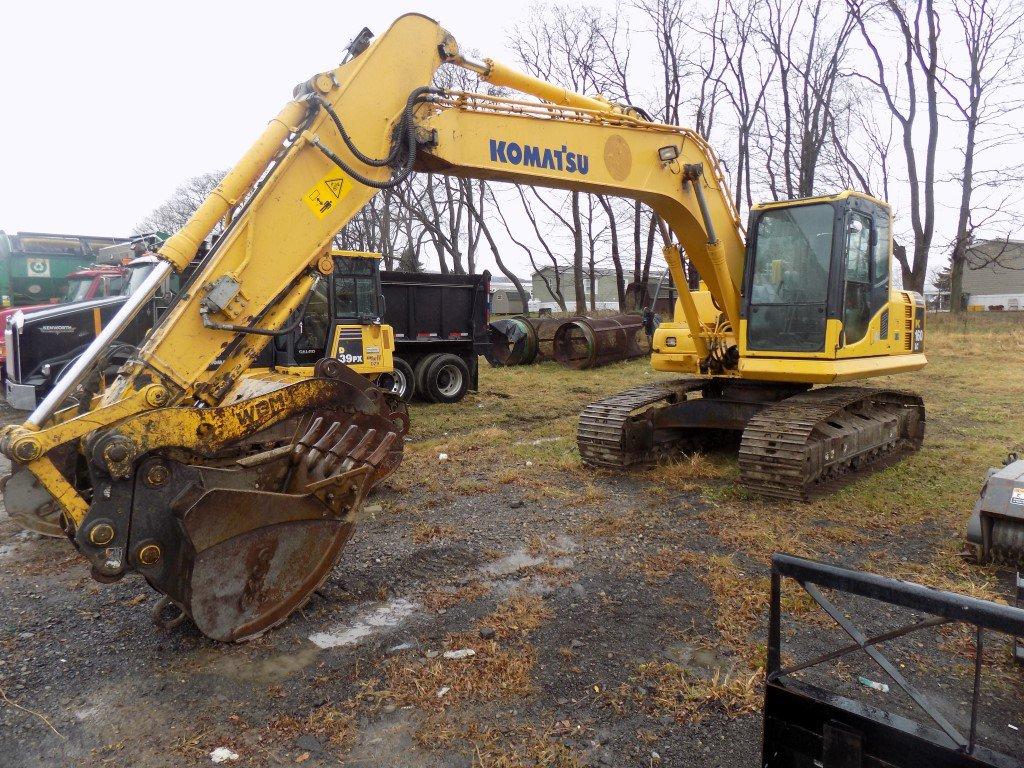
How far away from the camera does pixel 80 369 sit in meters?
3.47

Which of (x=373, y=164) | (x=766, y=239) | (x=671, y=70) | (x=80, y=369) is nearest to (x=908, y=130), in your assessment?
(x=671, y=70)

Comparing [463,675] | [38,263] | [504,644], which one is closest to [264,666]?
[463,675]

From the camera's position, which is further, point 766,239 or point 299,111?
point 766,239

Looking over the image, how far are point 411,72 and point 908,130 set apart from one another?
26.7m

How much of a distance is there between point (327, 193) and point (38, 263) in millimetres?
15275

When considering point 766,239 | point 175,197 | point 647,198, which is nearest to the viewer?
point 647,198

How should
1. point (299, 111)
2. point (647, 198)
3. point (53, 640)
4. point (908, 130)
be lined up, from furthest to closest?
1. point (908, 130)
2. point (647, 198)
3. point (299, 111)
4. point (53, 640)

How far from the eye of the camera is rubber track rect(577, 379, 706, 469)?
7.07 meters

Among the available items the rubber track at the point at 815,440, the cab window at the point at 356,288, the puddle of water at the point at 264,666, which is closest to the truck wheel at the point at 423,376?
the cab window at the point at 356,288

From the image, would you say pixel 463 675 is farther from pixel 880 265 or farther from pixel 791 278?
pixel 880 265

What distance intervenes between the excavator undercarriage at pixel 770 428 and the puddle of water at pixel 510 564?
2.26m

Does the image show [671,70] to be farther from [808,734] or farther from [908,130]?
[808,734]

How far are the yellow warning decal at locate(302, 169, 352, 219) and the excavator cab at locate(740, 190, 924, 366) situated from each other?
14.1 ft

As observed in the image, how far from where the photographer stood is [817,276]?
262 inches
